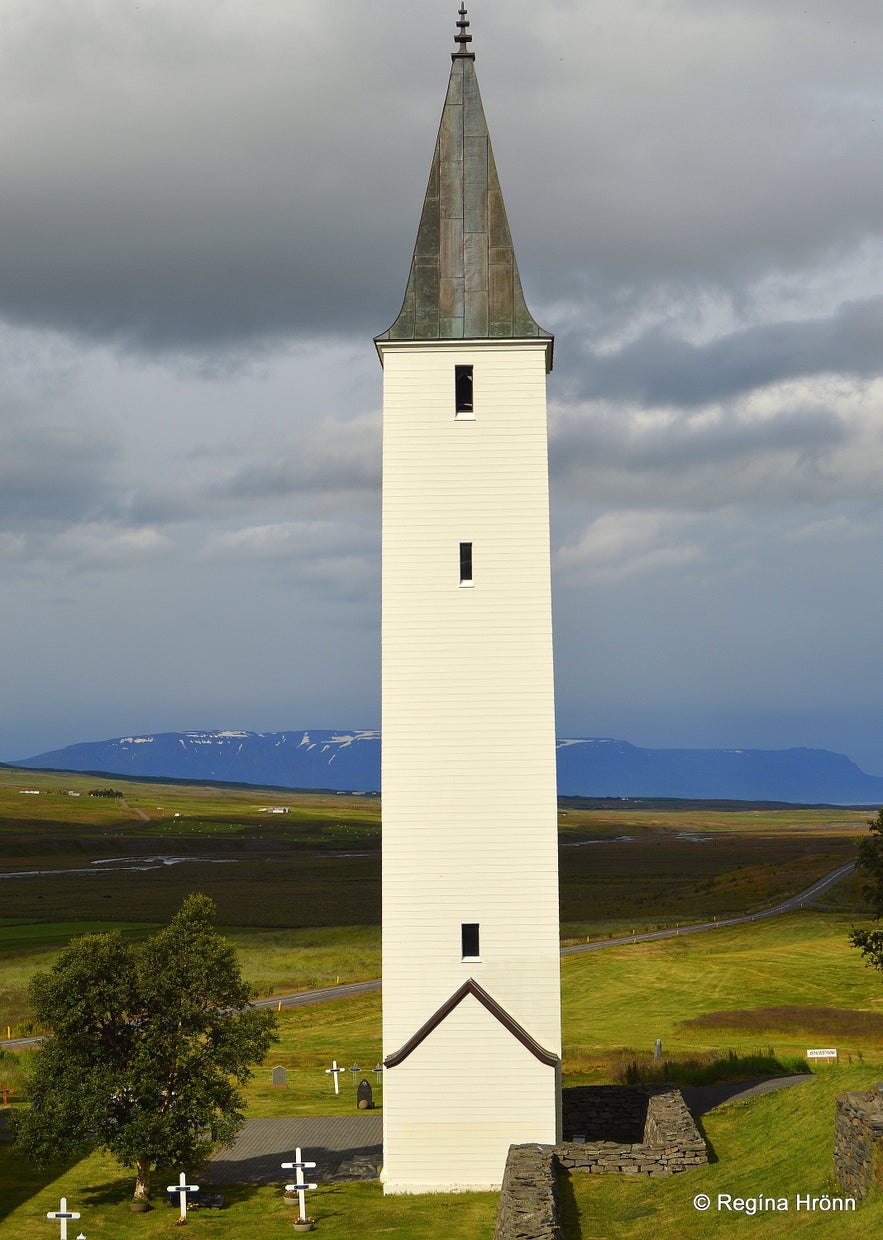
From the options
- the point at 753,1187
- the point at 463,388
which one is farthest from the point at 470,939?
the point at 463,388

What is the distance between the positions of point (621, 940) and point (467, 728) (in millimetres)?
55724

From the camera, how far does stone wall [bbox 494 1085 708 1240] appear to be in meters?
20.4

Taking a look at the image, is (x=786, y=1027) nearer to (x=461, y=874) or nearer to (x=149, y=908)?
(x=461, y=874)

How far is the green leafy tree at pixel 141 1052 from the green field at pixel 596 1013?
1.62 metres

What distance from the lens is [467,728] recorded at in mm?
27703

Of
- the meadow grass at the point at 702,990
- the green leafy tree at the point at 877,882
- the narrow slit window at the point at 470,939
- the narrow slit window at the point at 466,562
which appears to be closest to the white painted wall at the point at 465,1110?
the narrow slit window at the point at 470,939

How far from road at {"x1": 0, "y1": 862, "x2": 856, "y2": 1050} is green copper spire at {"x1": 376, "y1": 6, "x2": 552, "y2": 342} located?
33.1 metres

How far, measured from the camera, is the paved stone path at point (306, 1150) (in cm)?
2805

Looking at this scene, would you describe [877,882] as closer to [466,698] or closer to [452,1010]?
[452,1010]

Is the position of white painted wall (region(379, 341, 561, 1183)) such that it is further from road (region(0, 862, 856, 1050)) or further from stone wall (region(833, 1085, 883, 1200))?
road (region(0, 862, 856, 1050))

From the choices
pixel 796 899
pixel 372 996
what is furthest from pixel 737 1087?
pixel 796 899

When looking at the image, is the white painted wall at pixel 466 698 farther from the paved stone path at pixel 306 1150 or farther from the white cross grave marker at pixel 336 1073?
the white cross grave marker at pixel 336 1073

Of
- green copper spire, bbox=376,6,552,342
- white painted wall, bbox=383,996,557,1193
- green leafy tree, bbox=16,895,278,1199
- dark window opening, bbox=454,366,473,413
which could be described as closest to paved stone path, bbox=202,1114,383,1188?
white painted wall, bbox=383,996,557,1193

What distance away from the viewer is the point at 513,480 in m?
28.3
